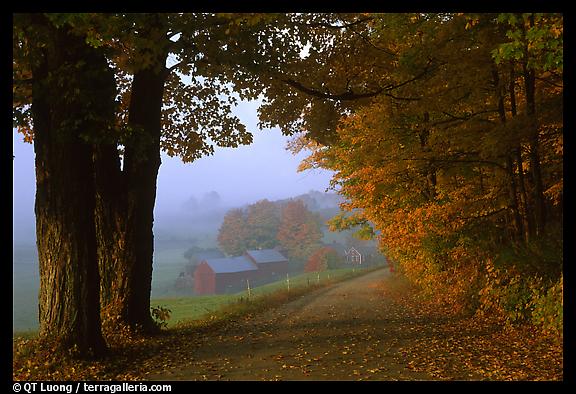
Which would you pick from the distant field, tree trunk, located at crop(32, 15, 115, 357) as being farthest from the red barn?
tree trunk, located at crop(32, 15, 115, 357)

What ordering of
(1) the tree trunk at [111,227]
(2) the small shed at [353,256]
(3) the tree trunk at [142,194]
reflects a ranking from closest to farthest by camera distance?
(1) the tree trunk at [111,227], (3) the tree trunk at [142,194], (2) the small shed at [353,256]

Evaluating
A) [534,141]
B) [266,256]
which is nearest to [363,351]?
[534,141]

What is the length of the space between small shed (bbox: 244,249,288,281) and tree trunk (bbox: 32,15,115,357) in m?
60.7

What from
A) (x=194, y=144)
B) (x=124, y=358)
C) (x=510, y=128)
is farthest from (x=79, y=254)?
(x=510, y=128)

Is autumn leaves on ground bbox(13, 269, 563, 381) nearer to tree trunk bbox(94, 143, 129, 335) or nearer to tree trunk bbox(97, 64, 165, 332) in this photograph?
tree trunk bbox(97, 64, 165, 332)

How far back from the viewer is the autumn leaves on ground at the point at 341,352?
7.99 meters

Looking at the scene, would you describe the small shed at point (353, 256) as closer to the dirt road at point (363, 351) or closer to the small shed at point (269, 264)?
the small shed at point (269, 264)

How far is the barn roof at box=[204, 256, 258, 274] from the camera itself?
222 feet

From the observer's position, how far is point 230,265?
69.5 meters

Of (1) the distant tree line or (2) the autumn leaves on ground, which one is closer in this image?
(2) the autumn leaves on ground

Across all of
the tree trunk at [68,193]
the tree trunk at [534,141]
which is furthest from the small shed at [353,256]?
the tree trunk at [68,193]

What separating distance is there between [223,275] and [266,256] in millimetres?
8300

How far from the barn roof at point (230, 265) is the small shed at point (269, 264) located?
3.07 feet
